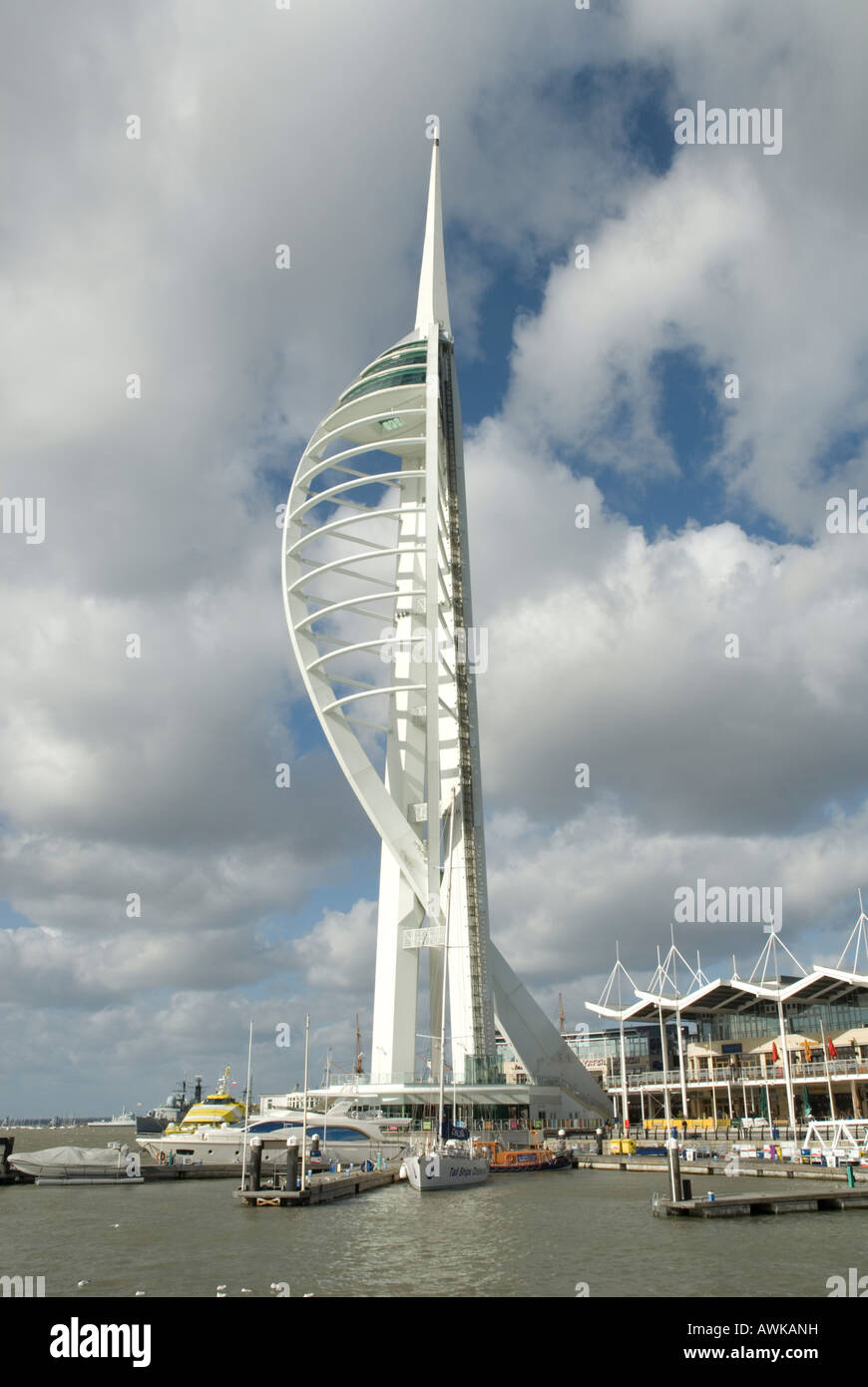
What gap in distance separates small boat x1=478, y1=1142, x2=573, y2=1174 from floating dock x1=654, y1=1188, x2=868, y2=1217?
16238 mm

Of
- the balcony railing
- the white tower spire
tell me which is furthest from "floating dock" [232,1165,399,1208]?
the white tower spire

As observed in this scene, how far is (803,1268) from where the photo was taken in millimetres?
21844

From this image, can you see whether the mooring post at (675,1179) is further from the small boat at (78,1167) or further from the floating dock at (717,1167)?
the small boat at (78,1167)

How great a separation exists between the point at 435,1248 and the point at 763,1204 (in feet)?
39.5

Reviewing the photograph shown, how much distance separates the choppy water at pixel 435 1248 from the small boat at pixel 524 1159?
33.8ft

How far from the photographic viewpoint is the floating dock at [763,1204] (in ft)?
97.8

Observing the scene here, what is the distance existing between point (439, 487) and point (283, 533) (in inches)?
429

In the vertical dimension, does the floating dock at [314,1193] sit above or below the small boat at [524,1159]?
above

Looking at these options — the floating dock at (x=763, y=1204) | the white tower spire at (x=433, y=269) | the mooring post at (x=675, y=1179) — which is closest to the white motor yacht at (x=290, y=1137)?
the mooring post at (x=675, y=1179)

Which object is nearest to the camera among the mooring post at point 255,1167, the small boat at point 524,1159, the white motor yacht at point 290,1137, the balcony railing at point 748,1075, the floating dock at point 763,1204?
the floating dock at point 763,1204

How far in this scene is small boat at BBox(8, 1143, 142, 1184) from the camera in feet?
155

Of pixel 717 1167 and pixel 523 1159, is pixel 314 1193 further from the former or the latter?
pixel 717 1167

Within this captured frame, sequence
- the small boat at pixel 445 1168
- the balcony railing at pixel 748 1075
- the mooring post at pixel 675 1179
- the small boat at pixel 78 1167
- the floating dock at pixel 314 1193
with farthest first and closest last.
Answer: the balcony railing at pixel 748 1075 → the small boat at pixel 78 1167 → the small boat at pixel 445 1168 → the floating dock at pixel 314 1193 → the mooring post at pixel 675 1179
